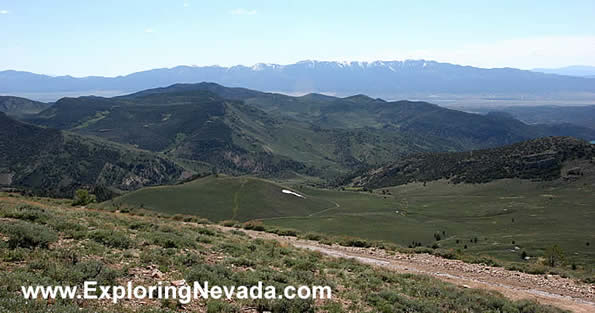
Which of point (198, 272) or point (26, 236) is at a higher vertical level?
point (26, 236)

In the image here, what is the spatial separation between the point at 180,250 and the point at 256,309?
5.62 m

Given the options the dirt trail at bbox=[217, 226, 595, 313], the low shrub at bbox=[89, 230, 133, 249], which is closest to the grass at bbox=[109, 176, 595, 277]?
the dirt trail at bbox=[217, 226, 595, 313]

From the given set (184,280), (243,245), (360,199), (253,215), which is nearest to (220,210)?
(253,215)

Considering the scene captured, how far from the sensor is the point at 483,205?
109 m

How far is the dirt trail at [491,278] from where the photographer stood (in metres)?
16.7

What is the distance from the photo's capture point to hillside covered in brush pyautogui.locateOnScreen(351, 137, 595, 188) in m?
134

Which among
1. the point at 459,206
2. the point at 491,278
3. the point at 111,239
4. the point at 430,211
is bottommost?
the point at 430,211

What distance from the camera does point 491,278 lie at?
19.6 metres

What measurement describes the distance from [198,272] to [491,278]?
14.7m

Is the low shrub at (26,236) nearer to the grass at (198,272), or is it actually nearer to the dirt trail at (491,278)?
the grass at (198,272)

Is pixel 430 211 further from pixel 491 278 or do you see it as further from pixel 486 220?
pixel 491 278

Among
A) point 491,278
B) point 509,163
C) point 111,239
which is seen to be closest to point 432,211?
point 509,163

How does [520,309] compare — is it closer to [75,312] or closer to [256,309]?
[256,309]

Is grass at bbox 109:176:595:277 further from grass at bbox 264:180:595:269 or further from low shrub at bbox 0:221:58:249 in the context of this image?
low shrub at bbox 0:221:58:249
